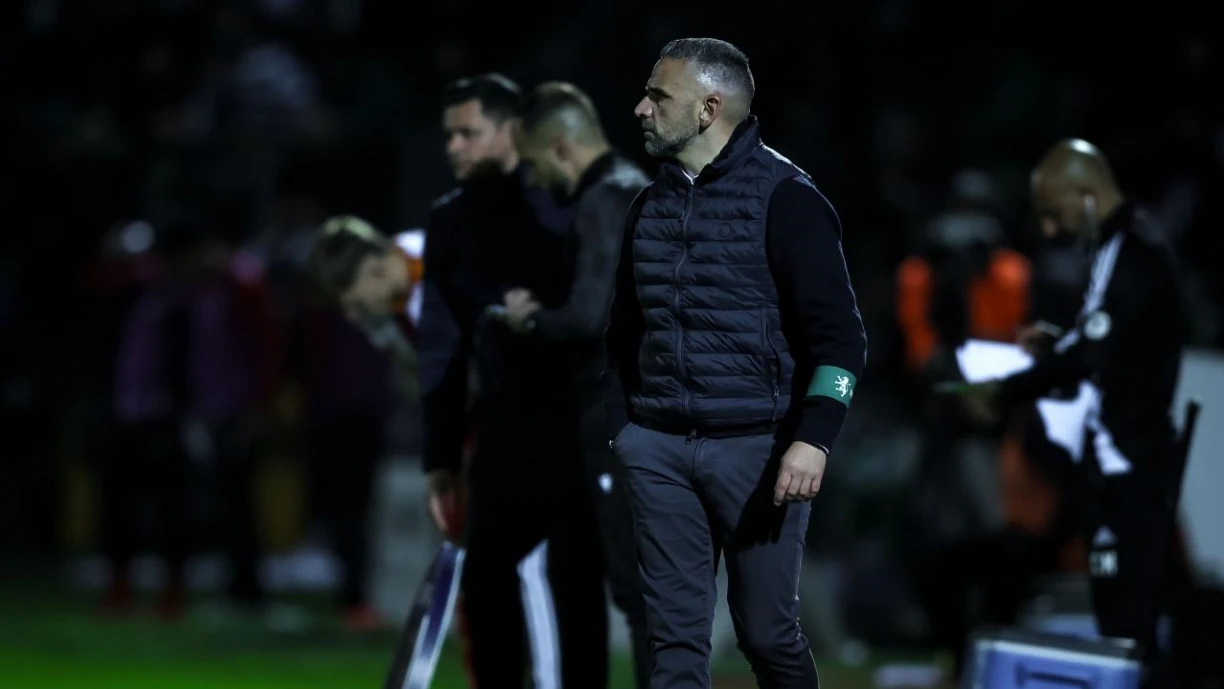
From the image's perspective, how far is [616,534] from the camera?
20.8 ft

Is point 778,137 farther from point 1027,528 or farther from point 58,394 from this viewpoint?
point 58,394

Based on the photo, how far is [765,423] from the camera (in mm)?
5402

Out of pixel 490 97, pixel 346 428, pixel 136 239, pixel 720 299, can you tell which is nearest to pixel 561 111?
pixel 490 97

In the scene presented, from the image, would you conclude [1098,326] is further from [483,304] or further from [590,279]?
[483,304]

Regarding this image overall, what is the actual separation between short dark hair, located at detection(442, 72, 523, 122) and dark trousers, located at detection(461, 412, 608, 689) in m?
0.98

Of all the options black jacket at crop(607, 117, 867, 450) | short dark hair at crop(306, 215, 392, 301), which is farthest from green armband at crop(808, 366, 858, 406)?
short dark hair at crop(306, 215, 392, 301)

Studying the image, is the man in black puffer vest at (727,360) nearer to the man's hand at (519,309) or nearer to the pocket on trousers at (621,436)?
the pocket on trousers at (621,436)

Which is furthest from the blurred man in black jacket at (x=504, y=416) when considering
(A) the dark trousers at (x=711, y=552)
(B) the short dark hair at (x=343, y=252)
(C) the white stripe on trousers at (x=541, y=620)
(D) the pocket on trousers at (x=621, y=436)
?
(A) the dark trousers at (x=711, y=552)

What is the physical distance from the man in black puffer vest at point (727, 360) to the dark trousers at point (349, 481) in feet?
21.2

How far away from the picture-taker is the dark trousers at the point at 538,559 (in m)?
6.48

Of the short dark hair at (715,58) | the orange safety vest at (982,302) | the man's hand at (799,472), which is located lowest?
the man's hand at (799,472)

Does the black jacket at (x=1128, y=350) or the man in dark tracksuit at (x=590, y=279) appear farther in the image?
the black jacket at (x=1128, y=350)

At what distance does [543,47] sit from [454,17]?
900mm

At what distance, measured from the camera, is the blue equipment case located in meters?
6.21
